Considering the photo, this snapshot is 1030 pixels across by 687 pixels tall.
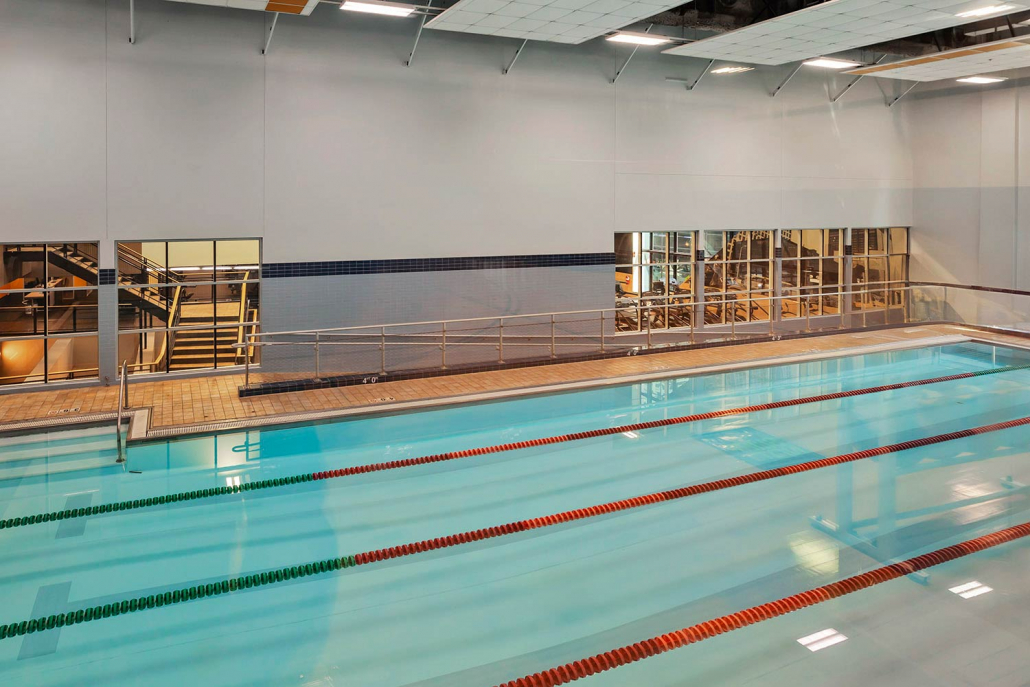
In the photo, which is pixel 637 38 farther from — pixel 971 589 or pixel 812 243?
pixel 971 589

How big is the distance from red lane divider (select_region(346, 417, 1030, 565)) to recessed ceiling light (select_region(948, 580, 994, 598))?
202 centimetres

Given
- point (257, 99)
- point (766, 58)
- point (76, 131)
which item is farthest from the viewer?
point (766, 58)

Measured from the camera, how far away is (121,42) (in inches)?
364

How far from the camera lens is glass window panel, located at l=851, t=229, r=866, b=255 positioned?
623 inches

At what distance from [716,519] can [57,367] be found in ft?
25.9

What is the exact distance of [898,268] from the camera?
16.4 meters

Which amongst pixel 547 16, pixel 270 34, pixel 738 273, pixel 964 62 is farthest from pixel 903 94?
pixel 270 34

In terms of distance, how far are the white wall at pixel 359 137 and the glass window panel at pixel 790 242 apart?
2.52 feet

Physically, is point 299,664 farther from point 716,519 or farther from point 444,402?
point 444,402

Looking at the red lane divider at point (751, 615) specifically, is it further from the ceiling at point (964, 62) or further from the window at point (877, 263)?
the window at point (877, 263)

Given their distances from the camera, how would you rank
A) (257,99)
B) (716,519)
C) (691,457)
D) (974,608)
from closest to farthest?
(974,608) → (716,519) → (691,457) → (257,99)

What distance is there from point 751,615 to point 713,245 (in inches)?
408

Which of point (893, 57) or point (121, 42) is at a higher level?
point (893, 57)

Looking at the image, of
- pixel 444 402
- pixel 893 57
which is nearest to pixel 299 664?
pixel 444 402
